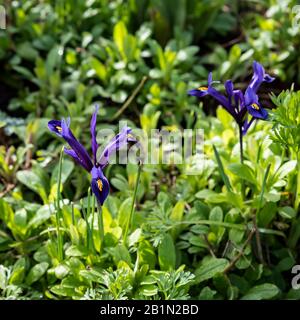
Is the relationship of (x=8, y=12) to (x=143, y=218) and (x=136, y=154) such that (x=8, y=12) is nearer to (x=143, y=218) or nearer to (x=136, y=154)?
(x=136, y=154)

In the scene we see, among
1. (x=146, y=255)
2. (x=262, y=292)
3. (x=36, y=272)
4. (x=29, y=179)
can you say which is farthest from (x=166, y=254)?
(x=29, y=179)

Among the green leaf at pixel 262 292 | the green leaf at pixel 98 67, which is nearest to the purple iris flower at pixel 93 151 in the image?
the green leaf at pixel 262 292

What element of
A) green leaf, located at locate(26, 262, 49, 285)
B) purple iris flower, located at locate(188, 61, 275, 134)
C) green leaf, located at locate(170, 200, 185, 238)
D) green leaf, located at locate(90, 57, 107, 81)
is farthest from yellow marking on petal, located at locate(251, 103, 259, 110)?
green leaf, located at locate(90, 57, 107, 81)

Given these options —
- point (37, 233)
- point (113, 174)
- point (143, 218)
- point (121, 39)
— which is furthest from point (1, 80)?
point (143, 218)

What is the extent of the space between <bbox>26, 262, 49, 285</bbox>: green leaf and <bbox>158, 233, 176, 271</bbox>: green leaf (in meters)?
0.33

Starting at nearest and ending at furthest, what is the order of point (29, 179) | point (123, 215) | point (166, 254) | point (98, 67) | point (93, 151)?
point (93, 151) → point (166, 254) → point (123, 215) → point (29, 179) → point (98, 67)

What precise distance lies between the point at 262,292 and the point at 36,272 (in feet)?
1.97

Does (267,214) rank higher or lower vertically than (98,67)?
lower

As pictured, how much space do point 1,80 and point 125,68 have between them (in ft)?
1.76

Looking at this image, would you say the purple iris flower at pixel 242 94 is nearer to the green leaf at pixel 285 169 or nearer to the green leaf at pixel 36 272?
the green leaf at pixel 285 169

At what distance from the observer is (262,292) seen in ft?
5.23

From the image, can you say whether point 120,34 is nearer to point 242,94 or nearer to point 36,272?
Answer: point 242,94

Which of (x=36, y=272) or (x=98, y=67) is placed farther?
(x=98, y=67)

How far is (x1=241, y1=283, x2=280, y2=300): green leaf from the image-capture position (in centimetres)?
158
